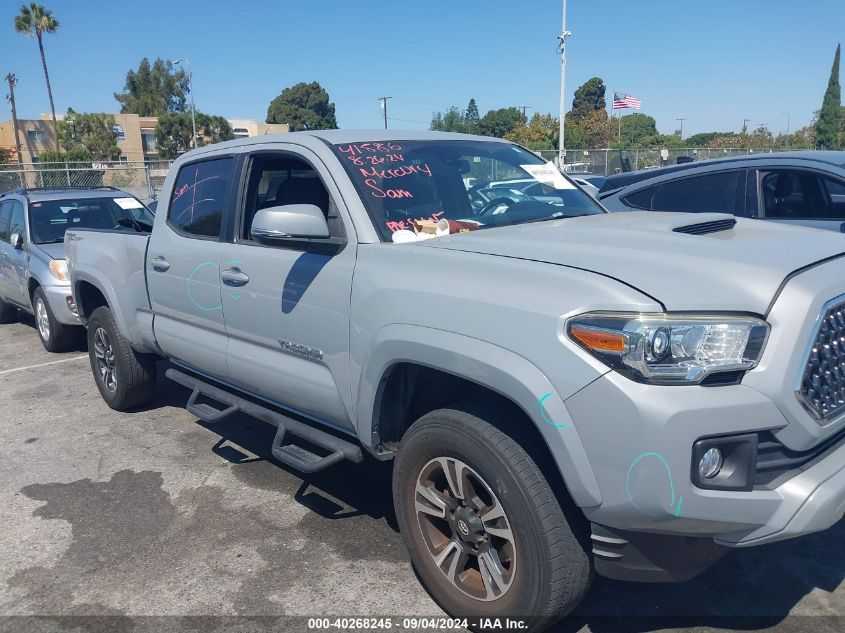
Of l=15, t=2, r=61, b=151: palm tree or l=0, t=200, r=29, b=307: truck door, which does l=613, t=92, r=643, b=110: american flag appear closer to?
l=0, t=200, r=29, b=307: truck door

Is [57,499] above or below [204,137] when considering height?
below

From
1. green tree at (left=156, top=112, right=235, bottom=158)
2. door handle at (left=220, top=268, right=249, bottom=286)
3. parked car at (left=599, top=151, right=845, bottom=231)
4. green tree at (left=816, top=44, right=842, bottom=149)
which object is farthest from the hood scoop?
green tree at (left=156, top=112, right=235, bottom=158)

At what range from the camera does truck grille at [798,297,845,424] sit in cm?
226

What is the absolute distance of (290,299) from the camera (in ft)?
11.4

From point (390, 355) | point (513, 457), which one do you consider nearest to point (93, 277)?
point (390, 355)

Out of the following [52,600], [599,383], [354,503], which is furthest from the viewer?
[354,503]

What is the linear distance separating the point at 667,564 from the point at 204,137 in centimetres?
7067

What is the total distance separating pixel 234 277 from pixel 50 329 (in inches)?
197

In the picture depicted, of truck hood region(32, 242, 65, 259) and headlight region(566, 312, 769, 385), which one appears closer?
headlight region(566, 312, 769, 385)

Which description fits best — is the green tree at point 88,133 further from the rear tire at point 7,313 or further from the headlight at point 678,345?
the headlight at point 678,345

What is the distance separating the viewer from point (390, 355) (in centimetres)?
285

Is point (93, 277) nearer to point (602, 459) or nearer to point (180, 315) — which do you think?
point (180, 315)

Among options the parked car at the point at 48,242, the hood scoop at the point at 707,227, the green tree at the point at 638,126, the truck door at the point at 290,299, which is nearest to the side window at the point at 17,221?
the parked car at the point at 48,242

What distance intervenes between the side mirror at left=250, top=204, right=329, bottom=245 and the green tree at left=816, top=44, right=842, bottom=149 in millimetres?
51617
